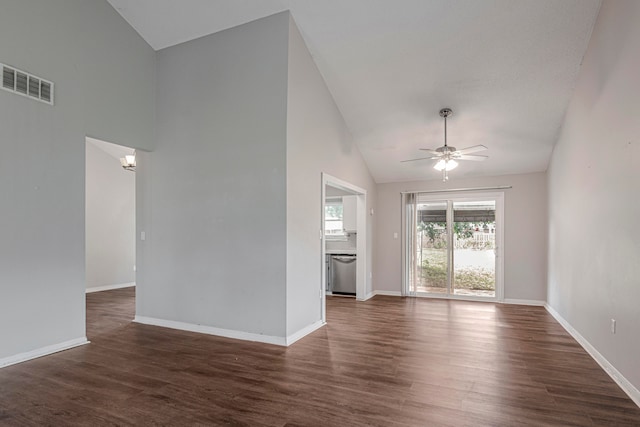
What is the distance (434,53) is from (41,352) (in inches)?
211

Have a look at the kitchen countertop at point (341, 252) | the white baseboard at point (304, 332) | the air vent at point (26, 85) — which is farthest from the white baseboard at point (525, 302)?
the air vent at point (26, 85)

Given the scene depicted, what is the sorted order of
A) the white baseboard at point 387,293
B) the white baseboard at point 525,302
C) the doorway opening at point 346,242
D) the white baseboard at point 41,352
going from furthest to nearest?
the white baseboard at point 387,293
the doorway opening at point 346,242
the white baseboard at point 525,302
the white baseboard at point 41,352

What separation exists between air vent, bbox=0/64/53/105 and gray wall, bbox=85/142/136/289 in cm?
386

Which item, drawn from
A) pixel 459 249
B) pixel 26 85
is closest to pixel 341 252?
pixel 459 249

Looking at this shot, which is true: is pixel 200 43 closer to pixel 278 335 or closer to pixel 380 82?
pixel 380 82

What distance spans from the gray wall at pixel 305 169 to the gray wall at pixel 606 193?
9.96 feet

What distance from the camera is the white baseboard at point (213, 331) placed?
4.04 metres

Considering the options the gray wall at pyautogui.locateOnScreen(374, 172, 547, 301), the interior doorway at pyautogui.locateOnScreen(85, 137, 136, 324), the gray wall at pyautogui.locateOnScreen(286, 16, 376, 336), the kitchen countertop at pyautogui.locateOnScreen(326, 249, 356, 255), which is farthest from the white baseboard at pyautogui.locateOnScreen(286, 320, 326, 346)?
the interior doorway at pyautogui.locateOnScreen(85, 137, 136, 324)

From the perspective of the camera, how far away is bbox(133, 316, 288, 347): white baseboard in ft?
13.2

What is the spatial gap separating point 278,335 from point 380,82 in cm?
344

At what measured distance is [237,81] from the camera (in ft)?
14.4

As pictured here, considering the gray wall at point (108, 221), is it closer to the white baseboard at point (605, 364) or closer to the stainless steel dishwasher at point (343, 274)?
the stainless steel dishwasher at point (343, 274)

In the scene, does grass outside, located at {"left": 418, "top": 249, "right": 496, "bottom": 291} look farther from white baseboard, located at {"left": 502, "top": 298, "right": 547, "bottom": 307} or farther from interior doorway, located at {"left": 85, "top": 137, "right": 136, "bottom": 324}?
interior doorway, located at {"left": 85, "top": 137, "right": 136, "bottom": 324}

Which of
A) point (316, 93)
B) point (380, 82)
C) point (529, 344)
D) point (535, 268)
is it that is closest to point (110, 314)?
point (316, 93)
